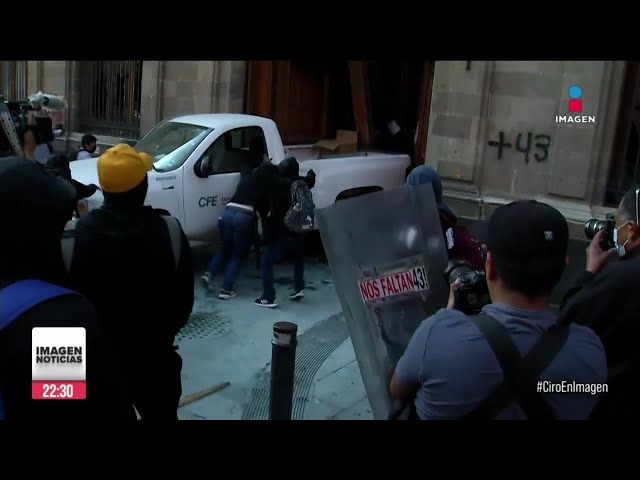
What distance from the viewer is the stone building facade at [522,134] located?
9.02 meters

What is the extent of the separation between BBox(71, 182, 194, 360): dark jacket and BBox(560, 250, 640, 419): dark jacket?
1.73m

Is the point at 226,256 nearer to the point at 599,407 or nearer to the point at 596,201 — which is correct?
the point at 596,201

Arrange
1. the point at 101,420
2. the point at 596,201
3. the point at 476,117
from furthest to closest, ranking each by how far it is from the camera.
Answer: the point at 476,117
the point at 596,201
the point at 101,420

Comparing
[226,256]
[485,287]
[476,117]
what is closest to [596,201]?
[476,117]

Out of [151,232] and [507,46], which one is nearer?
[151,232]

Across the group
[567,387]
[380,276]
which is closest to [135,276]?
[380,276]

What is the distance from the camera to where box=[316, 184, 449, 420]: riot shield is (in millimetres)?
3266

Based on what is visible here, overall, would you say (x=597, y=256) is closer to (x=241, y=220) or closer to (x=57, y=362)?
(x=57, y=362)

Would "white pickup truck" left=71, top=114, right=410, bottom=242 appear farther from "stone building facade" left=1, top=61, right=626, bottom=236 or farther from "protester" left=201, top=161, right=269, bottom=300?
"stone building facade" left=1, top=61, right=626, bottom=236

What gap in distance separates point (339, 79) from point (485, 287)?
12.0 metres

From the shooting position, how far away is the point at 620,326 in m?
2.63

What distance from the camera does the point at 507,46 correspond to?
5.65 m

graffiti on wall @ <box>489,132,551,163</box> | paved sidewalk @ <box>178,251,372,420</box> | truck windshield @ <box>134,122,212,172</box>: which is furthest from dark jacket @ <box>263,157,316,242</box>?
graffiti on wall @ <box>489,132,551,163</box>

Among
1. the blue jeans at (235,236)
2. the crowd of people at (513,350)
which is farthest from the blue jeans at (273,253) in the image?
the crowd of people at (513,350)
